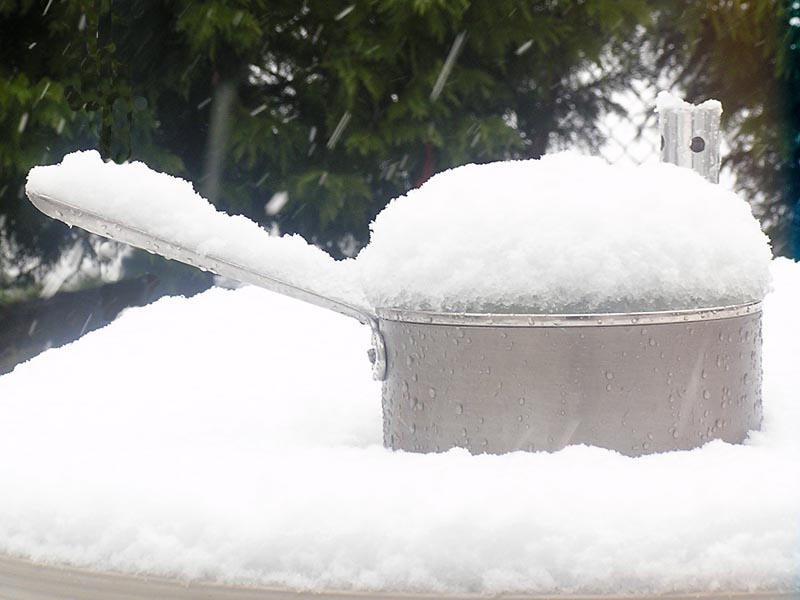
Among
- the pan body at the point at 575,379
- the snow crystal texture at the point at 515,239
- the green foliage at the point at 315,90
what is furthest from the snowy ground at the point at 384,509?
the green foliage at the point at 315,90

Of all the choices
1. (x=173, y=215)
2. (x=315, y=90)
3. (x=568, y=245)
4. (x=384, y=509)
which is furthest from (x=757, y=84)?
(x=384, y=509)

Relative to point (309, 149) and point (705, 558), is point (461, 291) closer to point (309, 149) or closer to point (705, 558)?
point (705, 558)

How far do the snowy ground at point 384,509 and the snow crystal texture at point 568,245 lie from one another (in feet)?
0.41

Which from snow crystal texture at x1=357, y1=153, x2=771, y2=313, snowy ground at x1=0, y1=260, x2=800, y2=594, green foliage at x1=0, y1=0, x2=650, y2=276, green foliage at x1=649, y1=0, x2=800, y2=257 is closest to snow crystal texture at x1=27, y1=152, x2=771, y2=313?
snow crystal texture at x1=357, y1=153, x2=771, y2=313

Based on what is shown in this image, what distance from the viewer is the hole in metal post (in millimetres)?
944

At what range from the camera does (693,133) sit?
95 centimetres

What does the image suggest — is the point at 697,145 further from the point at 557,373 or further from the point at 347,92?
the point at 347,92

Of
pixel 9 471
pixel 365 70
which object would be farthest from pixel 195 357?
pixel 365 70

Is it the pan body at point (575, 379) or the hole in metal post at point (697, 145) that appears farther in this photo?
the hole in metal post at point (697, 145)

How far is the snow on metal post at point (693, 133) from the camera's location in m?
0.94

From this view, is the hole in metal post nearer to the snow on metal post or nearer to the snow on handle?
the snow on metal post

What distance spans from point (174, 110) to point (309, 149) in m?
0.53

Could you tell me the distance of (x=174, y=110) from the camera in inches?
122

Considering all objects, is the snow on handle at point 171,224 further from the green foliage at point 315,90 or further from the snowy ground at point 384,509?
the green foliage at point 315,90
